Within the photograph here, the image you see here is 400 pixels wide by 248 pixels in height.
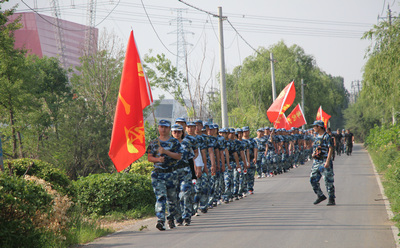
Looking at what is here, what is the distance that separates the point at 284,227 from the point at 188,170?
197cm

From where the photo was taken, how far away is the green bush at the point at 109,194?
10695 millimetres

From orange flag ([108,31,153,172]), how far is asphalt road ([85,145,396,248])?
1.35 metres

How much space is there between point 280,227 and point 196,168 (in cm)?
226

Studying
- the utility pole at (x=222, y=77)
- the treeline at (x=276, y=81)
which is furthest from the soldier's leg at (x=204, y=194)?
the treeline at (x=276, y=81)

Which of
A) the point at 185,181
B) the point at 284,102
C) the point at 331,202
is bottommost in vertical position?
the point at 331,202

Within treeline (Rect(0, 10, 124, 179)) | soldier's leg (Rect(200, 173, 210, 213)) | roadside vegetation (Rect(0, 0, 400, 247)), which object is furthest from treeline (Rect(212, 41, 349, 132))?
soldier's leg (Rect(200, 173, 210, 213))

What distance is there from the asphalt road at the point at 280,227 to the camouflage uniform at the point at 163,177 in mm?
471

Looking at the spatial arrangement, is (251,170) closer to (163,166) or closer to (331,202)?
(331,202)

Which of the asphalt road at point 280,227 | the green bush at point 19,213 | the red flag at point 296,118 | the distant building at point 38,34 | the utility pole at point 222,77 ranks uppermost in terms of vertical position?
the distant building at point 38,34

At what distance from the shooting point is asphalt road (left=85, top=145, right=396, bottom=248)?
730cm

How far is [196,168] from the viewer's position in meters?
10.0

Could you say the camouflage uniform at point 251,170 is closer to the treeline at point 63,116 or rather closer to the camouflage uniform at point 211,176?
the camouflage uniform at point 211,176

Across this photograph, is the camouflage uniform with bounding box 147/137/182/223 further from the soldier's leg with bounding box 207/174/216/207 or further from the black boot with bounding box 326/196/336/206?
the black boot with bounding box 326/196/336/206

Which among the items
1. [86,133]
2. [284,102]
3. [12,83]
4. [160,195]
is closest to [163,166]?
[160,195]
